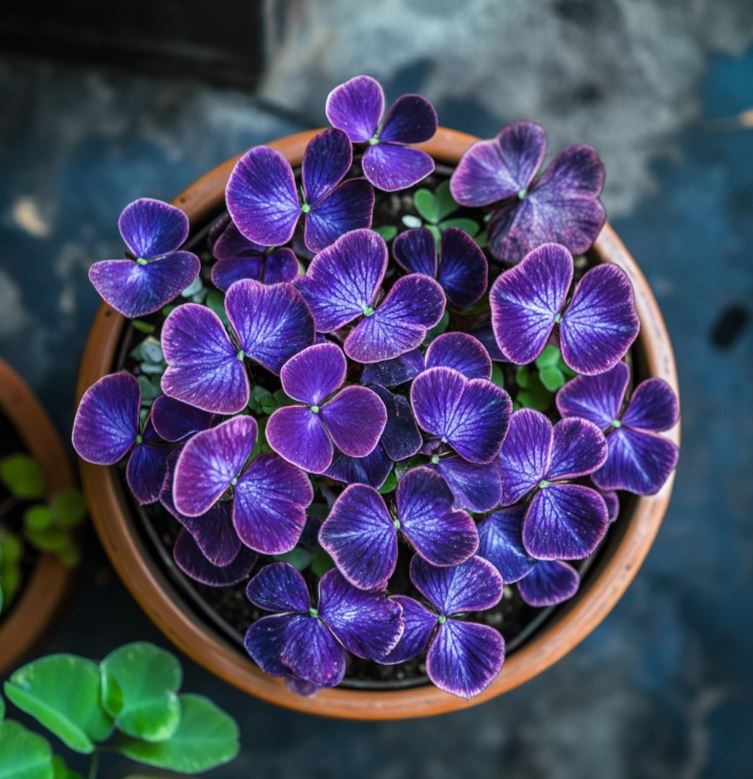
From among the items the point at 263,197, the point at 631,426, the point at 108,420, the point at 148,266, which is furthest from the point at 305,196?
the point at 631,426

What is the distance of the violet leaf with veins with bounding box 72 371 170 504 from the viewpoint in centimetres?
70

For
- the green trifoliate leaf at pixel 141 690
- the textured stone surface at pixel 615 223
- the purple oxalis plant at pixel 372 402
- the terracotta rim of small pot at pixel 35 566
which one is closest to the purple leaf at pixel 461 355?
the purple oxalis plant at pixel 372 402

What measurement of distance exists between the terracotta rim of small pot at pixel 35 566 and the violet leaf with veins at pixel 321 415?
0.49 meters

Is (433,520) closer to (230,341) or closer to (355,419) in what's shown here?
(355,419)

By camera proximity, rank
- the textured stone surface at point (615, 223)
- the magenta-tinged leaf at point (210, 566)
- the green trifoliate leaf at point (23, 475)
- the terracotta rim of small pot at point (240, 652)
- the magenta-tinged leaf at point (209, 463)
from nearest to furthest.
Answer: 1. the magenta-tinged leaf at point (209, 463)
2. the magenta-tinged leaf at point (210, 566)
3. the terracotta rim of small pot at point (240, 652)
4. the green trifoliate leaf at point (23, 475)
5. the textured stone surface at point (615, 223)

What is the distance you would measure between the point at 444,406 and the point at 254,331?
153 mm

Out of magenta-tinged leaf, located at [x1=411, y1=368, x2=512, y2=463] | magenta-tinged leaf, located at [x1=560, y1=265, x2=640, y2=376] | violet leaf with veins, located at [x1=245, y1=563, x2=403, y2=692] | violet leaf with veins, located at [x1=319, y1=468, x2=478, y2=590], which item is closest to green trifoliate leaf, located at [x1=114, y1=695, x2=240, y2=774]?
violet leaf with veins, located at [x1=245, y1=563, x2=403, y2=692]

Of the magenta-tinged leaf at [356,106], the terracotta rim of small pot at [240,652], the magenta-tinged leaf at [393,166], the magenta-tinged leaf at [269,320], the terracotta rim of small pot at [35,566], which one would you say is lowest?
A: the terracotta rim of small pot at [35,566]

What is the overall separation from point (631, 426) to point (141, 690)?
50 cm

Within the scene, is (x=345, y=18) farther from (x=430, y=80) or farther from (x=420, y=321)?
(x=420, y=321)

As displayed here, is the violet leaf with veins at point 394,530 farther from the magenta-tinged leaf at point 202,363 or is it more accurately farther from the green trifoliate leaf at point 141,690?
the green trifoliate leaf at point 141,690

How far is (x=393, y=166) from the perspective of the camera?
0.72 meters

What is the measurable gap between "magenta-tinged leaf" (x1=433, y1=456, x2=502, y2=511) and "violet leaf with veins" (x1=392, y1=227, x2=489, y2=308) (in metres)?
0.15

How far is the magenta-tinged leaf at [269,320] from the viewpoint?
0.65 m
